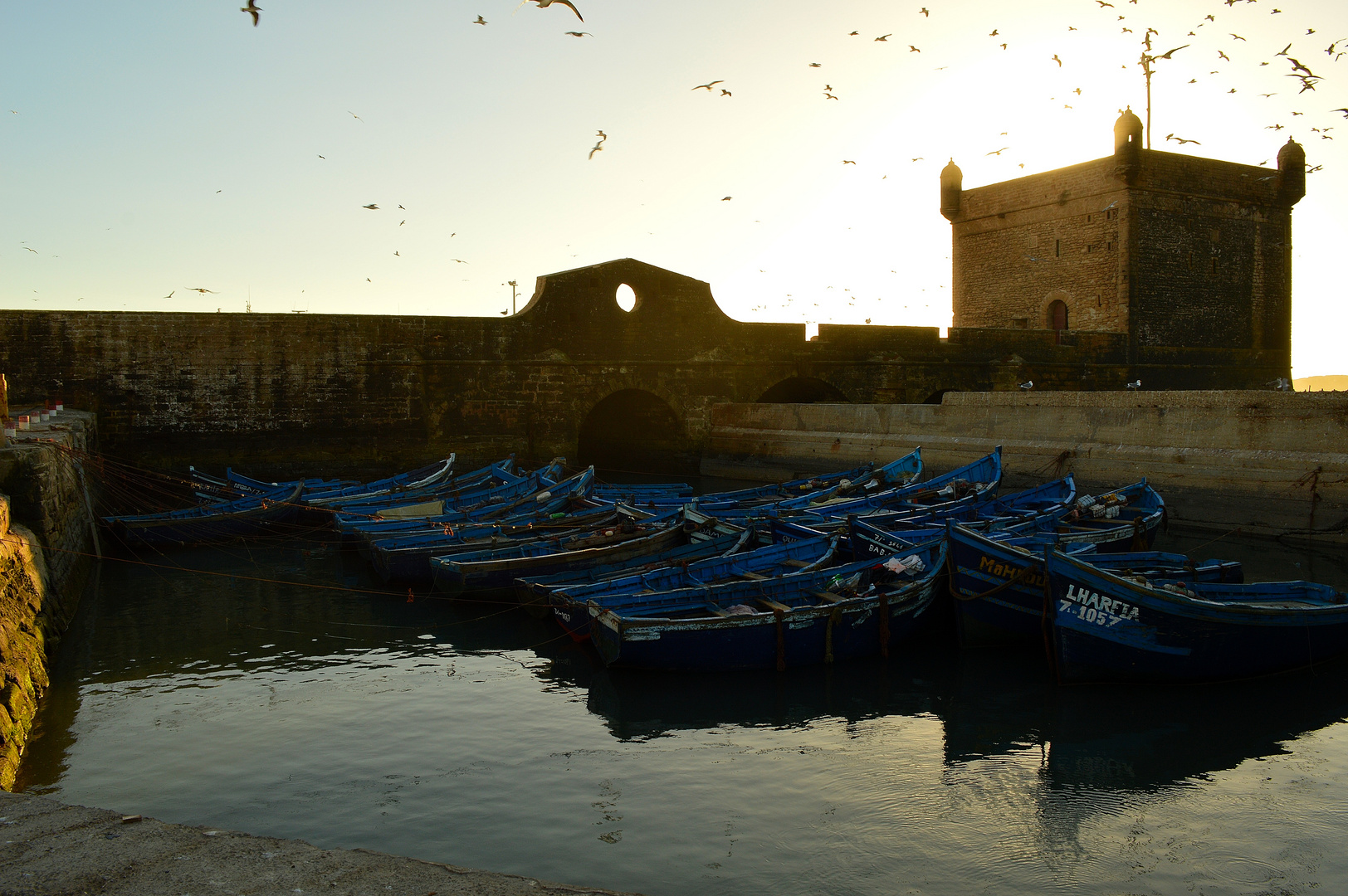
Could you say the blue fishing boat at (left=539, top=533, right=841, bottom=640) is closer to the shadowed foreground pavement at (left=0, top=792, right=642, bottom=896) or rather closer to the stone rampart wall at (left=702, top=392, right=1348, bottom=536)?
the shadowed foreground pavement at (left=0, top=792, right=642, bottom=896)

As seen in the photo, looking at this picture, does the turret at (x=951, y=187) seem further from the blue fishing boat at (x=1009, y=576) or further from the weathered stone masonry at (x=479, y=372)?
the blue fishing boat at (x=1009, y=576)

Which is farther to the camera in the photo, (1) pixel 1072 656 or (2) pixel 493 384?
(2) pixel 493 384

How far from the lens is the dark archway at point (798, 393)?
2598cm

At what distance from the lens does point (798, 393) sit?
90.4ft

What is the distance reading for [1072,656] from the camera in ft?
24.7

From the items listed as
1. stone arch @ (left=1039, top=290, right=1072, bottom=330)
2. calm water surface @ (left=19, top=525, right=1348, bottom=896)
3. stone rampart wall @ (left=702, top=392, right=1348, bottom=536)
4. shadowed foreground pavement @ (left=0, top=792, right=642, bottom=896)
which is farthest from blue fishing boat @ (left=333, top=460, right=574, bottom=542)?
stone arch @ (left=1039, top=290, right=1072, bottom=330)

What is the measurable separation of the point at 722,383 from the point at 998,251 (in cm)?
1472

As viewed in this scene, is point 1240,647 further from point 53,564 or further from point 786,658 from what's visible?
point 53,564

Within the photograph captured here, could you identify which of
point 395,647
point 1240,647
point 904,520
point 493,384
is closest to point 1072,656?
point 1240,647

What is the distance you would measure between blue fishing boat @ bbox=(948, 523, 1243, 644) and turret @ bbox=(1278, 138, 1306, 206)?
29.9 m

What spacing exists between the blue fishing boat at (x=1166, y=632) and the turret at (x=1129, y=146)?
24487mm

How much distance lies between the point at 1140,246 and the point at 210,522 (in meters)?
27.8

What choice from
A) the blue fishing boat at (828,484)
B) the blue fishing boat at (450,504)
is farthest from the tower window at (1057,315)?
the blue fishing boat at (450,504)

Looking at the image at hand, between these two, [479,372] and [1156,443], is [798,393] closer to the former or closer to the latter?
[479,372]
